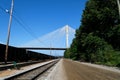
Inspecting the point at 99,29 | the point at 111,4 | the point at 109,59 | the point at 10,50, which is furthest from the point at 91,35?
the point at 10,50

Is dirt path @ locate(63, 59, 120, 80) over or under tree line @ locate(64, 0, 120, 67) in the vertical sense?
under

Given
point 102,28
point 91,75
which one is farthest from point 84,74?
point 102,28

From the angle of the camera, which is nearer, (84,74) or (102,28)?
(84,74)

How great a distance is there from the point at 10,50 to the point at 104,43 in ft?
72.7

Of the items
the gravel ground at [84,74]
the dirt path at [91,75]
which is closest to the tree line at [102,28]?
the gravel ground at [84,74]

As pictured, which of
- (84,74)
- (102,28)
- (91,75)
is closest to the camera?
(91,75)

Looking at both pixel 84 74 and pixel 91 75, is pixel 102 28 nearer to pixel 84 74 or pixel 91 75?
pixel 84 74

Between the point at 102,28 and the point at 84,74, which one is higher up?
the point at 102,28

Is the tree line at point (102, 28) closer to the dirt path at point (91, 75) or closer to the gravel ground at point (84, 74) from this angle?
the gravel ground at point (84, 74)

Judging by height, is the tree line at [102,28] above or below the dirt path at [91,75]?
above

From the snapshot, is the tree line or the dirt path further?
the tree line

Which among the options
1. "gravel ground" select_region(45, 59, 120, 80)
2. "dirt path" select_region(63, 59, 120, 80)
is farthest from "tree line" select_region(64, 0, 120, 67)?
"dirt path" select_region(63, 59, 120, 80)

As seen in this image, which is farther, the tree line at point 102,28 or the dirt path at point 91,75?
the tree line at point 102,28

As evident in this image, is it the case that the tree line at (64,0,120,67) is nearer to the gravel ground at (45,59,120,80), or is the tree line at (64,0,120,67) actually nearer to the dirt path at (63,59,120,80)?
the gravel ground at (45,59,120,80)
